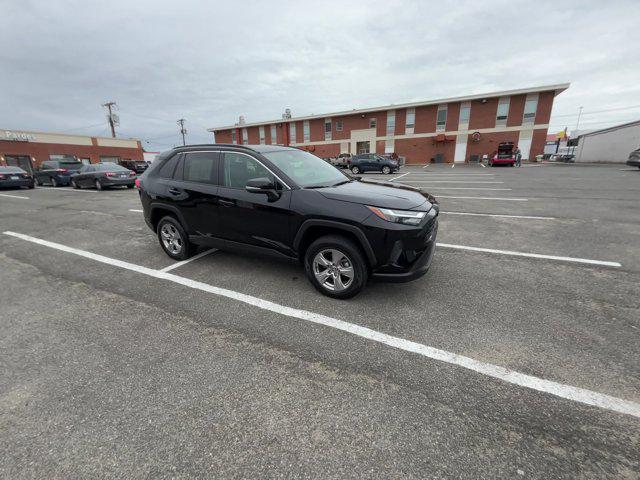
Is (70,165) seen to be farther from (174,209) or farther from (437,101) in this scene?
(437,101)

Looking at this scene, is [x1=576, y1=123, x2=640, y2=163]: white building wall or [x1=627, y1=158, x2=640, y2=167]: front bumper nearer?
[x1=627, y1=158, x2=640, y2=167]: front bumper

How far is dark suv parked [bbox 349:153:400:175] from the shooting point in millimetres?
23328

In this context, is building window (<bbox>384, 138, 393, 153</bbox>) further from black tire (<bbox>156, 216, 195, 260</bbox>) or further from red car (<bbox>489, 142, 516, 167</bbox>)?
black tire (<bbox>156, 216, 195, 260</bbox>)

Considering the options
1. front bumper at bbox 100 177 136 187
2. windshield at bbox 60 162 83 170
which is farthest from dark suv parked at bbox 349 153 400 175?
windshield at bbox 60 162 83 170

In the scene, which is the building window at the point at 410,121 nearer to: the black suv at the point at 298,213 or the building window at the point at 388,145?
the building window at the point at 388,145

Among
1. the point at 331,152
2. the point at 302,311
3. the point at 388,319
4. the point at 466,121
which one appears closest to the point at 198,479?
the point at 302,311

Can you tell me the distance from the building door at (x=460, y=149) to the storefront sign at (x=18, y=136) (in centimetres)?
4654

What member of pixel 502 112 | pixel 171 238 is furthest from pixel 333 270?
pixel 502 112

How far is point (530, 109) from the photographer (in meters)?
30.7

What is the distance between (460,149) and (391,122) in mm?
8684

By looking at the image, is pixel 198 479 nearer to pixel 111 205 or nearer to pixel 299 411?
pixel 299 411

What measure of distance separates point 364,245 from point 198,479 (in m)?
2.28

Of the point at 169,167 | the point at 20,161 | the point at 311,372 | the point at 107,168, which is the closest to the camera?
the point at 311,372

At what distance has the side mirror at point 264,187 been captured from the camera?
346cm
